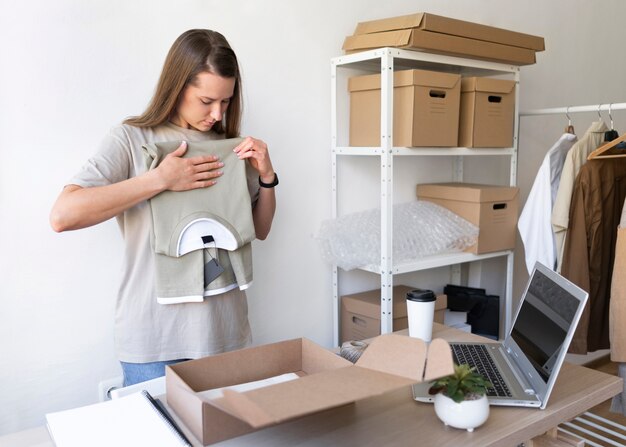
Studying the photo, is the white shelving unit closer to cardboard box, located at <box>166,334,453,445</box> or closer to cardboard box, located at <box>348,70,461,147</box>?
cardboard box, located at <box>348,70,461,147</box>

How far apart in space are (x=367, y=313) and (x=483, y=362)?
964 mm

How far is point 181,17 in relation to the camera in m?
2.00

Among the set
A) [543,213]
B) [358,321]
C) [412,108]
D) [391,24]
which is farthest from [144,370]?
[543,213]

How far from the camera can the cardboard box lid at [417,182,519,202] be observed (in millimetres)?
2486

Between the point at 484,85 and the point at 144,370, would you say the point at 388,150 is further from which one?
the point at 144,370

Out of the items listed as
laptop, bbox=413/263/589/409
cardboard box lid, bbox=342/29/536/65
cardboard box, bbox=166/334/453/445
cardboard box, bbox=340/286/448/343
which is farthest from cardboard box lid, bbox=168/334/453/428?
cardboard box lid, bbox=342/29/536/65

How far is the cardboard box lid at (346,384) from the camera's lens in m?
0.81

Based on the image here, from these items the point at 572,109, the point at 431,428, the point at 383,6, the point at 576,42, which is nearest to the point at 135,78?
the point at 383,6

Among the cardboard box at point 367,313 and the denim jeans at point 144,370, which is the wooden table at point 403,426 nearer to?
the denim jeans at point 144,370

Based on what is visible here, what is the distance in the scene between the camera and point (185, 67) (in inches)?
59.0

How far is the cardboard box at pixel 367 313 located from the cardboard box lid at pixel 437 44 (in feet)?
3.27

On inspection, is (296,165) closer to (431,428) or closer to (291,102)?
(291,102)

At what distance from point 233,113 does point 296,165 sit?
2.34 feet

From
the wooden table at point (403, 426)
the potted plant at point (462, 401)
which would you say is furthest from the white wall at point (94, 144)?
the potted plant at point (462, 401)
